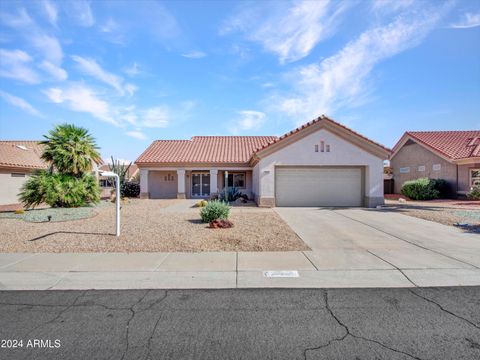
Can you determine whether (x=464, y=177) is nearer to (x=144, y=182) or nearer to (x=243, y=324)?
(x=243, y=324)

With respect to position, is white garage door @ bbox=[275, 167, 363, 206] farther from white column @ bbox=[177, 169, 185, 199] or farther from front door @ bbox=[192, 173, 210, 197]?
white column @ bbox=[177, 169, 185, 199]

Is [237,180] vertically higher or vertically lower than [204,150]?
lower

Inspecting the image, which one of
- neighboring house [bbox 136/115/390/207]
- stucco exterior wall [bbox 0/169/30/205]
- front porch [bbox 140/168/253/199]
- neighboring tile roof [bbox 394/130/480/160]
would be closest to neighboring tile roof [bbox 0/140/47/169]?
stucco exterior wall [bbox 0/169/30/205]

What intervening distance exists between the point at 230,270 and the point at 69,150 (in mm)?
13765

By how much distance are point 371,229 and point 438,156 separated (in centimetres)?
1970

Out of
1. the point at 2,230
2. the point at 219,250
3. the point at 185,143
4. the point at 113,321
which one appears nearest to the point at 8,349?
the point at 113,321

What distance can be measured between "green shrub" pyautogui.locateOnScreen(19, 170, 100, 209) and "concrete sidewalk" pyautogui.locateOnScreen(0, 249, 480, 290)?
27.6ft

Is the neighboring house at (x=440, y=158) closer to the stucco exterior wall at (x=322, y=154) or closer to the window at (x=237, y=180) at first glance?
the stucco exterior wall at (x=322, y=154)

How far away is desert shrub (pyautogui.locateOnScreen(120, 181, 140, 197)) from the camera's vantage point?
2539 centimetres

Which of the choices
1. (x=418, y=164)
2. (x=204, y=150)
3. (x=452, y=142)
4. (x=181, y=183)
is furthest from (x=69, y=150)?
(x=452, y=142)

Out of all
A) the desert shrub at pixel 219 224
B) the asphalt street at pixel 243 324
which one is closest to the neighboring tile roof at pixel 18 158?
the desert shrub at pixel 219 224

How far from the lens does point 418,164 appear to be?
26.7m

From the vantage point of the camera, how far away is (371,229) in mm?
9781

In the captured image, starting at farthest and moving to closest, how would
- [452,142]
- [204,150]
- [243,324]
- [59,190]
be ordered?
1. [204,150]
2. [452,142]
3. [59,190]
4. [243,324]
